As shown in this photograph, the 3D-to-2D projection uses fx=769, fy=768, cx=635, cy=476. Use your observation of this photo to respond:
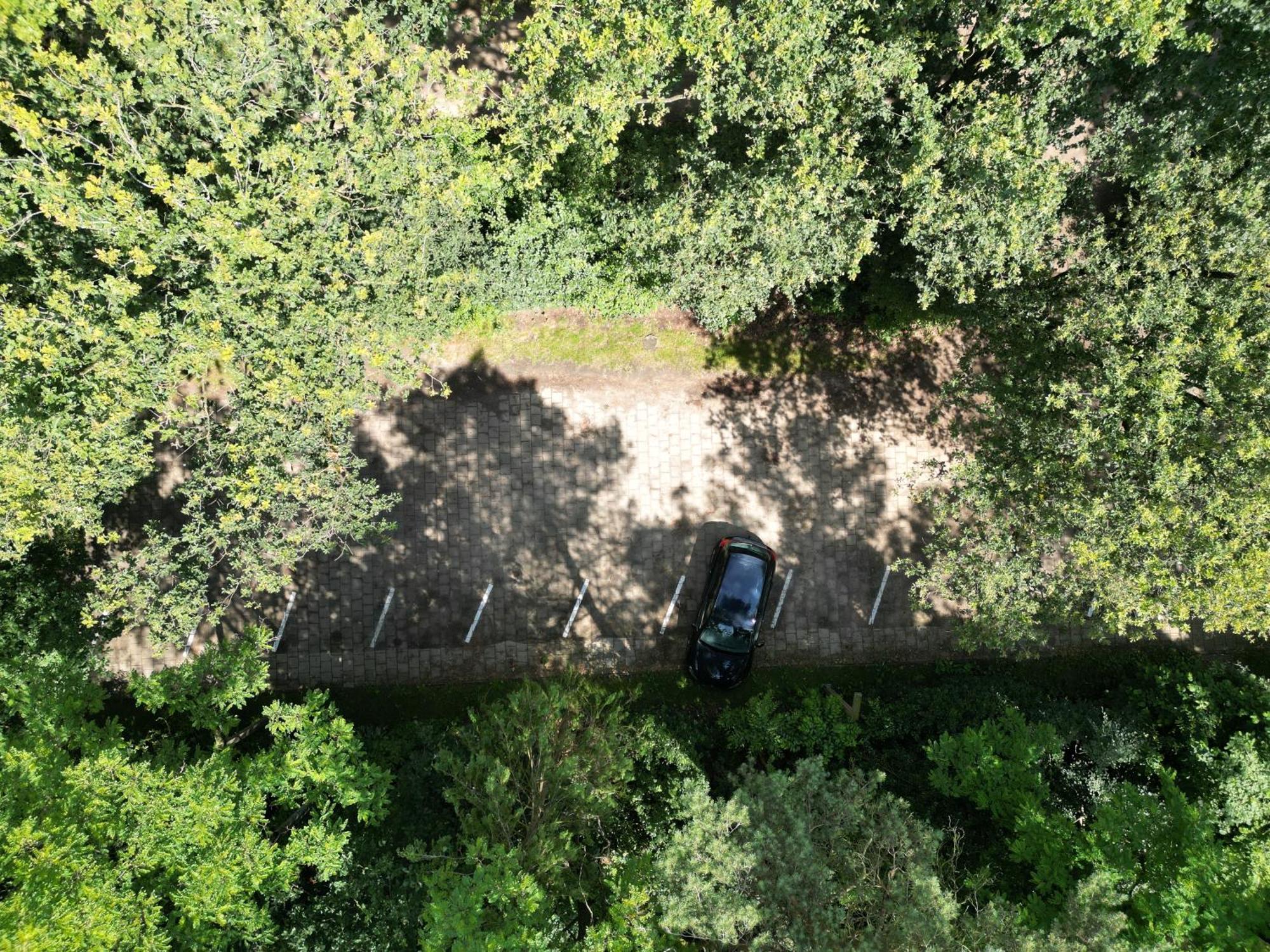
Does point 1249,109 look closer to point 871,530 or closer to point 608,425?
point 871,530

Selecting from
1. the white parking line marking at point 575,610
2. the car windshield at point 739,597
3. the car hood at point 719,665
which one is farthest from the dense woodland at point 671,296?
the car windshield at point 739,597

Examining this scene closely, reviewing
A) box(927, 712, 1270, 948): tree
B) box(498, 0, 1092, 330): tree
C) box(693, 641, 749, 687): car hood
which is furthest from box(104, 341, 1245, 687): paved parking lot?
box(498, 0, 1092, 330): tree

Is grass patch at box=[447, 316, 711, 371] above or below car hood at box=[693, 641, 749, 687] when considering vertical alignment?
above

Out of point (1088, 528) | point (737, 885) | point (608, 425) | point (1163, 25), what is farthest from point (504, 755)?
point (1163, 25)

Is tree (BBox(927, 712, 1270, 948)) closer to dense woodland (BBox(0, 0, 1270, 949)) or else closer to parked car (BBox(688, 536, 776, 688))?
dense woodland (BBox(0, 0, 1270, 949))

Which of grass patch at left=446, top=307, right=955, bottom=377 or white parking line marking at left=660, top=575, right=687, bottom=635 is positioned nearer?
white parking line marking at left=660, top=575, right=687, bottom=635

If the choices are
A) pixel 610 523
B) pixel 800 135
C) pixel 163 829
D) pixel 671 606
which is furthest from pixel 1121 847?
pixel 163 829

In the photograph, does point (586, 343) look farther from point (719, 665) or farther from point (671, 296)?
point (719, 665)
